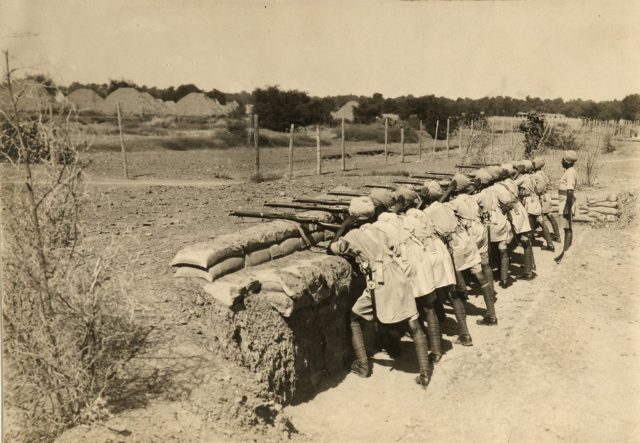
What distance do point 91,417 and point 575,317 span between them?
5.13 meters

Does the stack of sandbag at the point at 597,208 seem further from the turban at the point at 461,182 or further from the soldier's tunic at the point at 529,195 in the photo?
the turban at the point at 461,182

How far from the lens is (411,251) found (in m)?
5.02

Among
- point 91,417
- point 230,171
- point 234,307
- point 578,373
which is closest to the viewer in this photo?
point 91,417

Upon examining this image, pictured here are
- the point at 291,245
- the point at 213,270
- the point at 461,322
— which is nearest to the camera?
the point at 213,270

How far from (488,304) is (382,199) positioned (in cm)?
188

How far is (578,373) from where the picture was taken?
502cm

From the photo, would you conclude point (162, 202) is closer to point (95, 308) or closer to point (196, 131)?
point (95, 308)

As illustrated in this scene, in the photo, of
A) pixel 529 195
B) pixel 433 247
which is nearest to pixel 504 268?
pixel 529 195

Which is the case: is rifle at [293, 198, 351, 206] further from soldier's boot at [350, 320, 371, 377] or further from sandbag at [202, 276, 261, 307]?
sandbag at [202, 276, 261, 307]

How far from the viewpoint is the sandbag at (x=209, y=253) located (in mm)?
4562

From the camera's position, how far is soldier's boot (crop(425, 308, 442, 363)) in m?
5.26

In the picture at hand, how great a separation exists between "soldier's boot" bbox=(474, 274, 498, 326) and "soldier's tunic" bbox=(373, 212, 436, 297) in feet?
4.20

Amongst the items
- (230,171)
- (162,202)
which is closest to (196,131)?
(230,171)

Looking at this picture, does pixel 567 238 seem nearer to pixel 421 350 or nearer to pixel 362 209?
pixel 421 350
